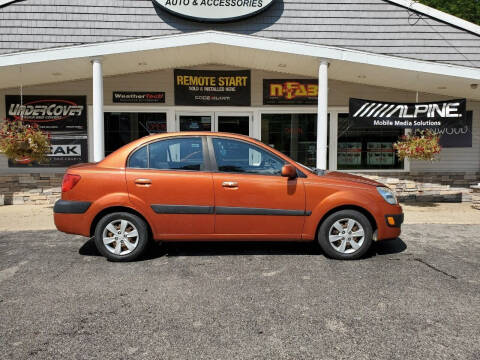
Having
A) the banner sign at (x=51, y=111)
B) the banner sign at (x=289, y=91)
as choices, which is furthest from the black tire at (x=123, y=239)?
the banner sign at (x=289, y=91)

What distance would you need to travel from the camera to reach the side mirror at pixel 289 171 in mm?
4703

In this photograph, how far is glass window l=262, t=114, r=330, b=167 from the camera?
34.3 ft

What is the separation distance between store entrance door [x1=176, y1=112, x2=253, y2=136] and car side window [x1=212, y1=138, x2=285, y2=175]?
5.50 metres

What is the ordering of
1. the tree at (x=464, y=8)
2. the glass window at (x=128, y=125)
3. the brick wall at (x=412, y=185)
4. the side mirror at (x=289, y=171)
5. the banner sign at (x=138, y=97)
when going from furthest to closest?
the tree at (x=464, y=8), the glass window at (x=128, y=125), the banner sign at (x=138, y=97), the brick wall at (x=412, y=185), the side mirror at (x=289, y=171)

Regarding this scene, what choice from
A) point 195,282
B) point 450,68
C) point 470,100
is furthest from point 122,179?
point 470,100

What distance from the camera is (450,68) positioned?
820cm

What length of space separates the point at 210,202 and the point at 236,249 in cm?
100

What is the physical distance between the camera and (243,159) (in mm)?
4922

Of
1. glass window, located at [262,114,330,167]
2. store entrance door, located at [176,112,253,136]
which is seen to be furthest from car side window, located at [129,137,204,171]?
glass window, located at [262,114,330,167]

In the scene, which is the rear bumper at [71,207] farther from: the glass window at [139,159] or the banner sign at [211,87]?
the banner sign at [211,87]

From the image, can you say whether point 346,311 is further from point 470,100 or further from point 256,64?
point 470,100

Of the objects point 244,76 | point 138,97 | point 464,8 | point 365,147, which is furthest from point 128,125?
point 464,8

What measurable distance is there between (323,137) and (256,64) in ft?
8.96

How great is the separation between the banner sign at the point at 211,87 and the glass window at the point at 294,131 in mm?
934
